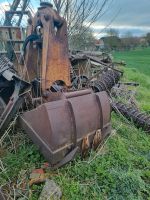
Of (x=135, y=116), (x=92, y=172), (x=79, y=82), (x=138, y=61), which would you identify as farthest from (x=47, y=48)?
(x=138, y=61)

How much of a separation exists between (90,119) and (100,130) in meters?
0.24

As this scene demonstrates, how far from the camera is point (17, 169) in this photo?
3049mm

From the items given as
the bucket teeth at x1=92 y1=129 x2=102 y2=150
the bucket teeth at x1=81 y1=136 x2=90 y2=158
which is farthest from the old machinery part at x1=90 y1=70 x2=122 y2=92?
the bucket teeth at x1=81 y1=136 x2=90 y2=158

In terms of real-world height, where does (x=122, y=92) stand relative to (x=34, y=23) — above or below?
below

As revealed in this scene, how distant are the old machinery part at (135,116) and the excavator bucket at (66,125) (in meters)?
1.40

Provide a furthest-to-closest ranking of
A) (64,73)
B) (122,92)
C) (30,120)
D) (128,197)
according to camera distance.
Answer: (122,92)
(64,73)
(30,120)
(128,197)

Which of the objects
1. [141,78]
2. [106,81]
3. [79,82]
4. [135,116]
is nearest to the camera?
[79,82]

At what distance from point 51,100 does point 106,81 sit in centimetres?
187

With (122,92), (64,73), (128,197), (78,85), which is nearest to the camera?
(128,197)

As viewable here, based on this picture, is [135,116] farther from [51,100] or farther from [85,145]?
[51,100]

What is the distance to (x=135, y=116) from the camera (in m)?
4.79

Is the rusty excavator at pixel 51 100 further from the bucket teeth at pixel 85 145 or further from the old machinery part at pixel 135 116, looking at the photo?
the old machinery part at pixel 135 116

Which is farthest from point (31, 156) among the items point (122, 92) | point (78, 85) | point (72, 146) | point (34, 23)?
point (122, 92)

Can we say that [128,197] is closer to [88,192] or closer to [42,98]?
[88,192]
